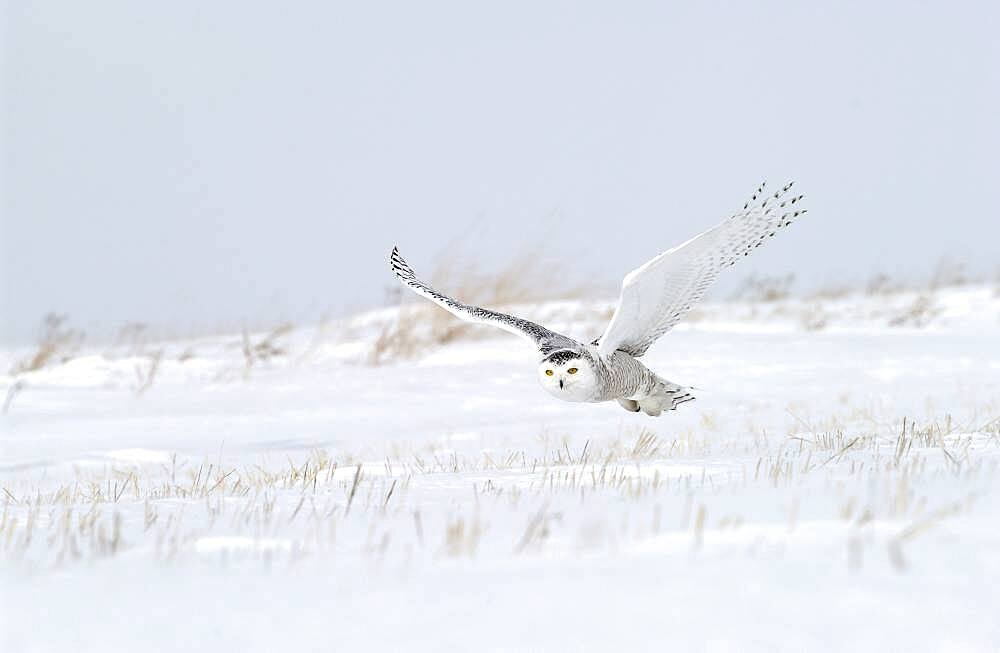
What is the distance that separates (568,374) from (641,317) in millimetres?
562

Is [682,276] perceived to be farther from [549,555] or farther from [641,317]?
[549,555]

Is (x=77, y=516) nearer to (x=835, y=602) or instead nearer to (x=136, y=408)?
(x=835, y=602)

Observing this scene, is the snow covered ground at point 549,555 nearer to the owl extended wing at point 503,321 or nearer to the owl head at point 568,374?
the owl head at point 568,374

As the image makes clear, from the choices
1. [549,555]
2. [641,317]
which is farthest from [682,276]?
[549,555]

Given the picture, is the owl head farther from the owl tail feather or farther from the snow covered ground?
the owl tail feather

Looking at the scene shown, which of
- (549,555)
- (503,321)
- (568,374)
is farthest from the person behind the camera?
(503,321)

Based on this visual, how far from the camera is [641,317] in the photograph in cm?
452

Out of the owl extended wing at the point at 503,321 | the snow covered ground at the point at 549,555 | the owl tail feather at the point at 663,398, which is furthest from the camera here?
the owl tail feather at the point at 663,398

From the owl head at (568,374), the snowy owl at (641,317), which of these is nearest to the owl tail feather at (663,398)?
the snowy owl at (641,317)

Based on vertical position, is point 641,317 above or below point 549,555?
above

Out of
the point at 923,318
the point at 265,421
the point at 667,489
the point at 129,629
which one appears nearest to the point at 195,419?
the point at 265,421

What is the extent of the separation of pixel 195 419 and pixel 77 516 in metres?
5.72

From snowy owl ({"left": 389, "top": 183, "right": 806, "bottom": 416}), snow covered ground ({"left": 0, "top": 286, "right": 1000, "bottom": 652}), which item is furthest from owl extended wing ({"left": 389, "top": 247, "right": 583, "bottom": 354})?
snow covered ground ({"left": 0, "top": 286, "right": 1000, "bottom": 652})

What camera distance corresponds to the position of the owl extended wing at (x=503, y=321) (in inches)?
176
